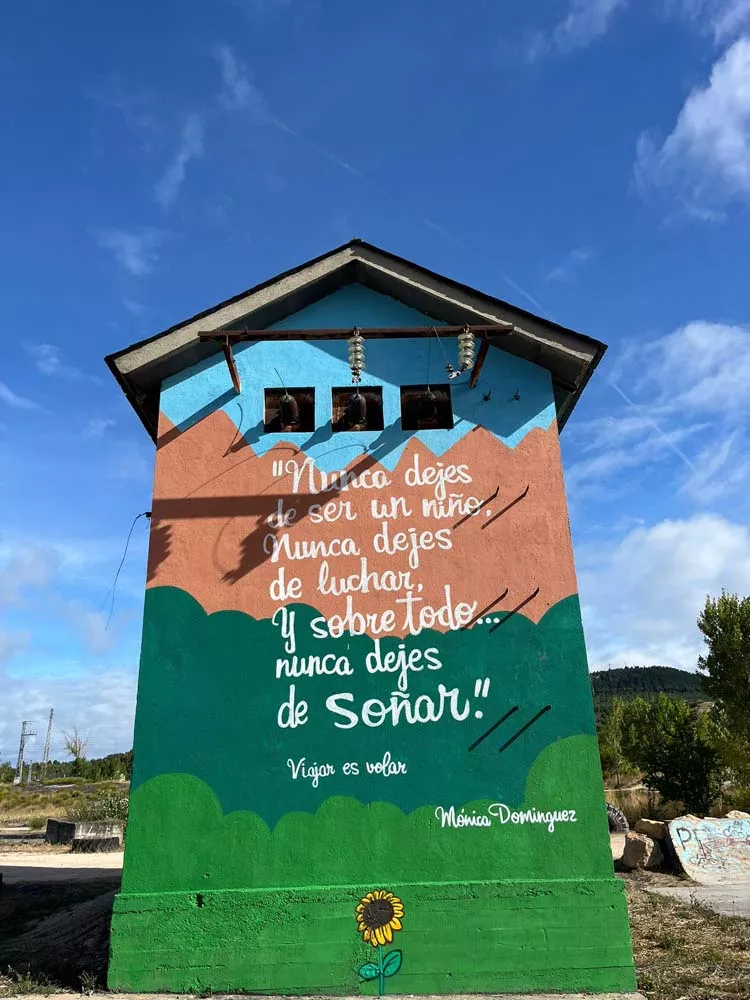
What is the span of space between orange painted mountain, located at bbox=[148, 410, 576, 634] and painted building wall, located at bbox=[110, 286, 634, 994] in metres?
0.03

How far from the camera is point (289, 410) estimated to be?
940 cm

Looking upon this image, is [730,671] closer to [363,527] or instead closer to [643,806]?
[643,806]

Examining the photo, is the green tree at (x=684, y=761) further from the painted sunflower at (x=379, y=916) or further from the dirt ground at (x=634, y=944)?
the painted sunflower at (x=379, y=916)

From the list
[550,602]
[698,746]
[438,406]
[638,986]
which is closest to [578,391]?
[438,406]

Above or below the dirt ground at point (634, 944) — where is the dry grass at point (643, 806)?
above

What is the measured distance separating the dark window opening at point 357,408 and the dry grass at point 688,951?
23.9 feet

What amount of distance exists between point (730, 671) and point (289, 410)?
22645mm

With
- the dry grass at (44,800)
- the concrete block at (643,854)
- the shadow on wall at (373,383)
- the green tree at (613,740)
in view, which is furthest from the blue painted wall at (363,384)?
the dry grass at (44,800)

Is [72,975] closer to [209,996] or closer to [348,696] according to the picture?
[209,996]

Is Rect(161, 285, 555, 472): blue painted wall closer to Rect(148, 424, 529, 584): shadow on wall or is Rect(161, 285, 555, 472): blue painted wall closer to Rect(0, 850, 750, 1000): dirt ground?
Rect(148, 424, 529, 584): shadow on wall

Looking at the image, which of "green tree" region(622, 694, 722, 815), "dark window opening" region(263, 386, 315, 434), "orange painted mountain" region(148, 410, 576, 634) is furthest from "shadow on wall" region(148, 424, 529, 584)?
"green tree" region(622, 694, 722, 815)

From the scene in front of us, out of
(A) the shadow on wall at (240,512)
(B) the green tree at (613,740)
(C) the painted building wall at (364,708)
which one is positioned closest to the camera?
(C) the painted building wall at (364,708)

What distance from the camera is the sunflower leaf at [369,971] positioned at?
7.21 m

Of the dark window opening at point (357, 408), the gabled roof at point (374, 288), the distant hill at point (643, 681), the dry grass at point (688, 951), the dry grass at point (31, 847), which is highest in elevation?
the distant hill at point (643, 681)
